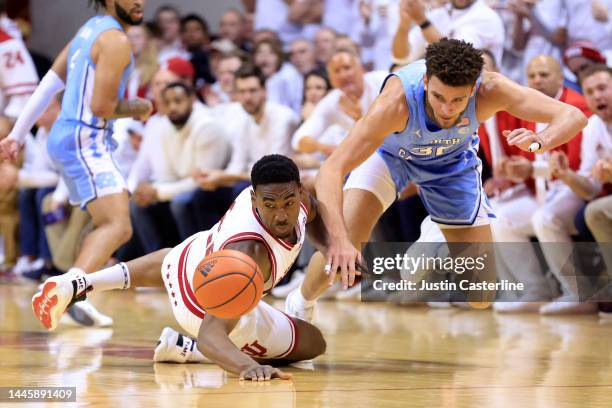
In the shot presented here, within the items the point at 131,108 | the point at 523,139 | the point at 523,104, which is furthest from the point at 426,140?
the point at 131,108

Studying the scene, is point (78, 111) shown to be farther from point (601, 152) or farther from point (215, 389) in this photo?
point (601, 152)

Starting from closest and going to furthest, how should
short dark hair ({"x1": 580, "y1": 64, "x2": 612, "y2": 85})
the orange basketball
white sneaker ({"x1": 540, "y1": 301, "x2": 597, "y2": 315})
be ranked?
the orange basketball, short dark hair ({"x1": 580, "y1": 64, "x2": 612, "y2": 85}), white sneaker ({"x1": 540, "y1": 301, "x2": 597, "y2": 315})

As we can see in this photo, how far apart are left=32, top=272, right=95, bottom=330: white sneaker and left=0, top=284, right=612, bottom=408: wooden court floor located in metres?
0.22

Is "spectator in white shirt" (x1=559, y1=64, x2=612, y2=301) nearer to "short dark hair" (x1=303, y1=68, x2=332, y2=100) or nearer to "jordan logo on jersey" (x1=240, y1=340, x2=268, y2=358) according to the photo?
"short dark hair" (x1=303, y1=68, x2=332, y2=100)

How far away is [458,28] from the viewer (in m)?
8.20

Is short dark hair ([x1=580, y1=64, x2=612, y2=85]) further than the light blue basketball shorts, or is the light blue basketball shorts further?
short dark hair ([x1=580, y1=64, x2=612, y2=85])

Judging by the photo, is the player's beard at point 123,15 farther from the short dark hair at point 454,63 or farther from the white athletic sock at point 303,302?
the short dark hair at point 454,63

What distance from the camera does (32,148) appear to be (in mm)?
11383

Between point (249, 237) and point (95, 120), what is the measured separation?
2422 mm

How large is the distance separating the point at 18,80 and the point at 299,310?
19.0 feet

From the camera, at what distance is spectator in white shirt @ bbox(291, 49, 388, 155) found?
866cm

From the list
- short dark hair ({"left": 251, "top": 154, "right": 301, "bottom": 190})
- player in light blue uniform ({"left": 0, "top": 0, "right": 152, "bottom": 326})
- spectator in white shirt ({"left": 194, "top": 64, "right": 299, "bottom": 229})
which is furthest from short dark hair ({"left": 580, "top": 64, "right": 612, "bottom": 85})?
short dark hair ({"left": 251, "top": 154, "right": 301, "bottom": 190})

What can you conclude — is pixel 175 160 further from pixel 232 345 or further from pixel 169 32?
pixel 232 345

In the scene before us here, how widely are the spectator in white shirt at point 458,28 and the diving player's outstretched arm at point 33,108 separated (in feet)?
8.34
